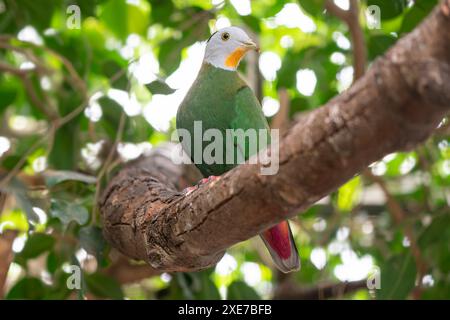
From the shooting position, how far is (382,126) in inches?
36.0

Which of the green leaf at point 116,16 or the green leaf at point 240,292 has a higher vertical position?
the green leaf at point 116,16

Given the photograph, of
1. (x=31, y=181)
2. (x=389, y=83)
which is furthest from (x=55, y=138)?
(x=389, y=83)

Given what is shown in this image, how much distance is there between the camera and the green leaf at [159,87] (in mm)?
1869

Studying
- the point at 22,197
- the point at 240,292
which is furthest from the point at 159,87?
the point at 240,292

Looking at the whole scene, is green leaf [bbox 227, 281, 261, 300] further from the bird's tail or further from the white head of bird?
the white head of bird

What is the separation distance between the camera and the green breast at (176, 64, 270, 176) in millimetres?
1615

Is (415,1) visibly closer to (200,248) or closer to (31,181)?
(200,248)

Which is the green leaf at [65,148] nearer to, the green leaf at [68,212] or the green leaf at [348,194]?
the green leaf at [68,212]

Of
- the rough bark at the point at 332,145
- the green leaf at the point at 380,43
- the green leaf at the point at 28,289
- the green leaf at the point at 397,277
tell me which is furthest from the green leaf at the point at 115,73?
the green leaf at the point at 397,277

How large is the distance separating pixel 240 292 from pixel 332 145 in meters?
1.34

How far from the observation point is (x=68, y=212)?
69.3 inches

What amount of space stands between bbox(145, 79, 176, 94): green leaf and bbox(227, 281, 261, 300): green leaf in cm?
75

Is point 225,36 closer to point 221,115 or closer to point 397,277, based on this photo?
point 221,115
